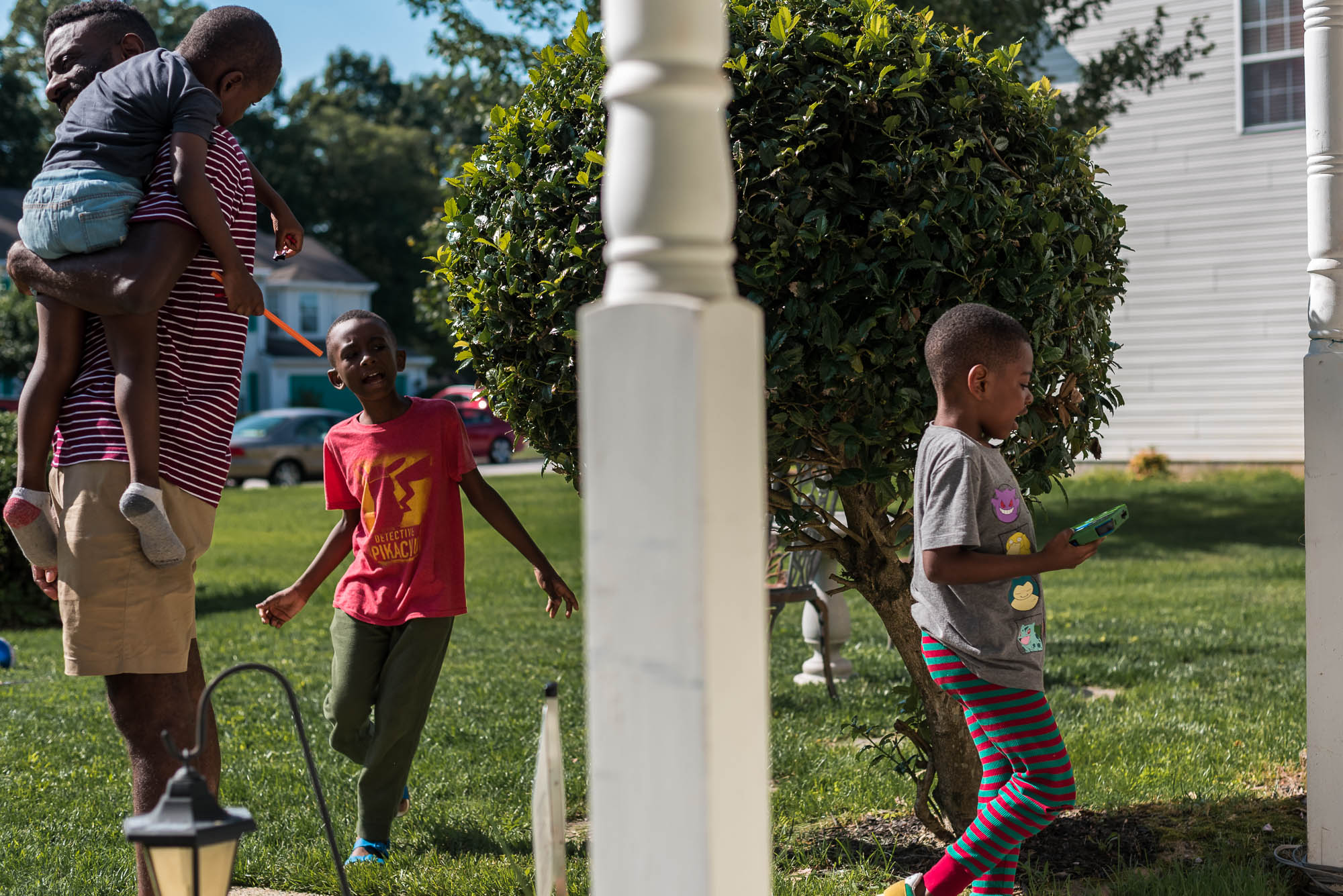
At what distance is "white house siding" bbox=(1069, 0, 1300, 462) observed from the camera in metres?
17.7

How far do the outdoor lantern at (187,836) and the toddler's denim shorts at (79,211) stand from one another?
4.29 ft

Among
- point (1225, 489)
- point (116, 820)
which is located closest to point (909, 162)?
point (116, 820)

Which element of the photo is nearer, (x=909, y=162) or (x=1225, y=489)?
(x=909, y=162)

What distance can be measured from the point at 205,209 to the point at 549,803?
1.46 m

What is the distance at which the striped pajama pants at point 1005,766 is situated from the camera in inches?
120

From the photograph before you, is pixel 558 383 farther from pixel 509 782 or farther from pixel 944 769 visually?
pixel 509 782

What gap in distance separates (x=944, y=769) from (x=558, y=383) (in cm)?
165

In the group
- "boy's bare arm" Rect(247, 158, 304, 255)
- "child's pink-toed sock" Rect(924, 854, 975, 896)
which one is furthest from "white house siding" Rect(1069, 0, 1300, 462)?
"boy's bare arm" Rect(247, 158, 304, 255)

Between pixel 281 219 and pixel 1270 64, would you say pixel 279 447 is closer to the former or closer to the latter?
pixel 1270 64

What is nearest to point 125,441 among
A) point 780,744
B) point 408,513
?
point 408,513

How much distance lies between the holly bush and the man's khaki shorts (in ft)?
3.85

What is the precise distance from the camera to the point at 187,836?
1.91 m

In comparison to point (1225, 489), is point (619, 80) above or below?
above

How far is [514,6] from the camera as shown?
42.5 ft
